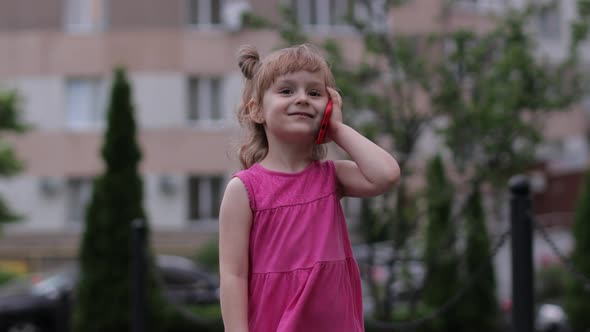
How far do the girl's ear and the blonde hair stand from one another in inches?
0.5

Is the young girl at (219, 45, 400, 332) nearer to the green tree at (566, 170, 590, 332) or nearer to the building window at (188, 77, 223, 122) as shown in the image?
the green tree at (566, 170, 590, 332)

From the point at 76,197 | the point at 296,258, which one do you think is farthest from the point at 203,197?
the point at 296,258

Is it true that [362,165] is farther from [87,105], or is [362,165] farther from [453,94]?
[87,105]

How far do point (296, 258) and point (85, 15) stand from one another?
22.1 meters

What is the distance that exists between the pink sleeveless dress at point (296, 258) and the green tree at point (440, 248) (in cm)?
575

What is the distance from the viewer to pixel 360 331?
2.59 metres

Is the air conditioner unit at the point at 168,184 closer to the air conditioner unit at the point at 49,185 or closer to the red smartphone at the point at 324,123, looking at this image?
the air conditioner unit at the point at 49,185

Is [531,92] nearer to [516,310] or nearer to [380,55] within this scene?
[380,55]

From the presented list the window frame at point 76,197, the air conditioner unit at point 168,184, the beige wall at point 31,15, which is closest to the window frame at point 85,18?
the beige wall at point 31,15

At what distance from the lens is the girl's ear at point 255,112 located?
265 centimetres

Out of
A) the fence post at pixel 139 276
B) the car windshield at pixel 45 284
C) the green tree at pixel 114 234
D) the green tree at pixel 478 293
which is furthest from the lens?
the car windshield at pixel 45 284

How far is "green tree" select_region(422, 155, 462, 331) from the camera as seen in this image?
27.4 feet

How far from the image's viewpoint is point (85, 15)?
925 inches

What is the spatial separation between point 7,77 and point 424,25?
12.8 metres
